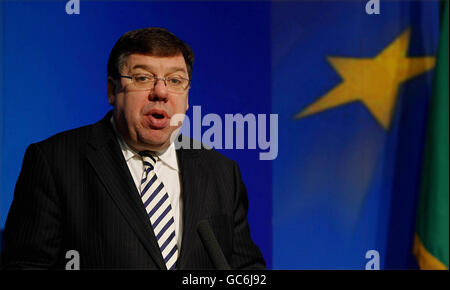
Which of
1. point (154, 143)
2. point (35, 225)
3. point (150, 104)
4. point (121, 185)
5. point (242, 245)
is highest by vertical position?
point (150, 104)

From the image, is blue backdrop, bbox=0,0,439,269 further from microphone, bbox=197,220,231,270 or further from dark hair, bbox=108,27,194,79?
microphone, bbox=197,220,231,270

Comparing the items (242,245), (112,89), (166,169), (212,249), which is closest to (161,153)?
(166,169)

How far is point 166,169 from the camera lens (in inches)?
68.1

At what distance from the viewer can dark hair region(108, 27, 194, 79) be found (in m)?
1.69

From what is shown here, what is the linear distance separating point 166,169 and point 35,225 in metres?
0.43

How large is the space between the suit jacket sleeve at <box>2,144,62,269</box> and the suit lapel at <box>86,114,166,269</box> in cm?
15

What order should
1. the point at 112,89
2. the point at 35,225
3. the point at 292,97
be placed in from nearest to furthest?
1. the point at 35,225
2. the point at 112,89
3. the point at 292,97

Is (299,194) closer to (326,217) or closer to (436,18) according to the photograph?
(326,217)

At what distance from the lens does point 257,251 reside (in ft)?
5.98
